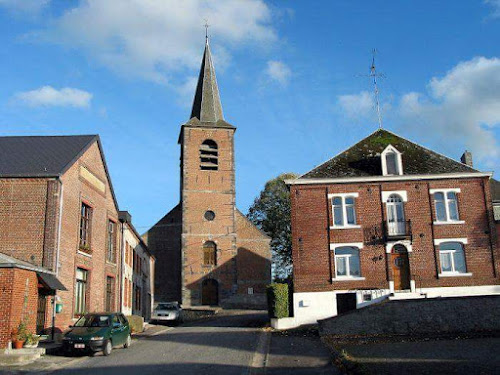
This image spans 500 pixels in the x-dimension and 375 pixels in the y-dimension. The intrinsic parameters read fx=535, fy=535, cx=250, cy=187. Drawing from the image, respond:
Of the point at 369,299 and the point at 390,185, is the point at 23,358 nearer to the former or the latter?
the point at 369,299

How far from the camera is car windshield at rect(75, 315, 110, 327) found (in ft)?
56.6

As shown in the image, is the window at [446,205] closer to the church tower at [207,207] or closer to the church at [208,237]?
the church at [208,237]

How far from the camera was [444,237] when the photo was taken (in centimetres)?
2644

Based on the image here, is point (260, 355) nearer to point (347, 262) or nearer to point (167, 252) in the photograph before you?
point (347, 262)

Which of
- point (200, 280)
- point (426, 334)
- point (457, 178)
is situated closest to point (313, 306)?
point (426, 334)

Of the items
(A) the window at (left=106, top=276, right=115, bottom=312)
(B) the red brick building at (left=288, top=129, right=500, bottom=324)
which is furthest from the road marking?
(A) the window at (left=106, top=276, right=115, bottom=312)

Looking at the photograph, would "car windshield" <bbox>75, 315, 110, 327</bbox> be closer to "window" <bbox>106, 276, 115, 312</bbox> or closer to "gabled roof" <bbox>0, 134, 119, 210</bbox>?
"gabled roof" <bbox>0, 134, 119, 210</bbox>

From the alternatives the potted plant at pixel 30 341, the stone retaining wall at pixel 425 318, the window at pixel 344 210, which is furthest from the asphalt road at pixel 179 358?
the window at pixel 344 210

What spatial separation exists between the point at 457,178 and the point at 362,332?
11059mm

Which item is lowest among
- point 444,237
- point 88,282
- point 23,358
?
point 23,358

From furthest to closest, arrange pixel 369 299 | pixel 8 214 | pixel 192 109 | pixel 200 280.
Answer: pixel 192 109 → pixel 200 280 → pixel 369 299 → pixel 8 214

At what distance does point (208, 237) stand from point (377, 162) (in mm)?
19230

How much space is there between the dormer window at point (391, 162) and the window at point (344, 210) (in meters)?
2.28

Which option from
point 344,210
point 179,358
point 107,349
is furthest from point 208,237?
point 179,358
